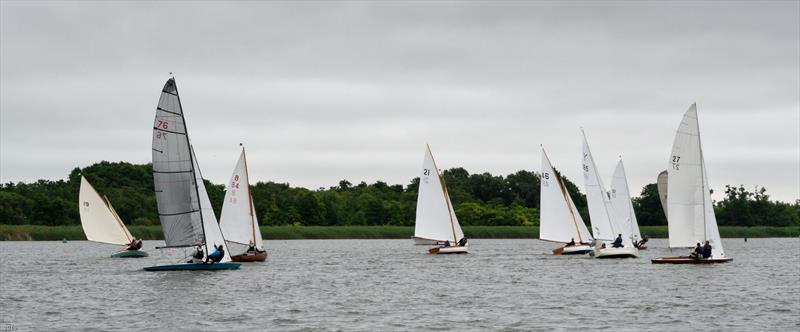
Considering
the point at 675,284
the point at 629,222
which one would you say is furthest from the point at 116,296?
the point at 629,222

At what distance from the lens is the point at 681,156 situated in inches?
2124


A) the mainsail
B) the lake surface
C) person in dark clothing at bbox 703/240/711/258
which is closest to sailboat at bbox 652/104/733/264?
person in dark clothing at bbox 703/240/711/258

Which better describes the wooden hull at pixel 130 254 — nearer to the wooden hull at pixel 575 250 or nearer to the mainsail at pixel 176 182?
the mainsail at pixel 176 182

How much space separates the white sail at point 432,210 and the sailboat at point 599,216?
971 centimetres

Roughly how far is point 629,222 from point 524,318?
46149 mm

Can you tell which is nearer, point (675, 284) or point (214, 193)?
point (675, 284)

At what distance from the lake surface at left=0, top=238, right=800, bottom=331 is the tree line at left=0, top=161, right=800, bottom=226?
49.4 m

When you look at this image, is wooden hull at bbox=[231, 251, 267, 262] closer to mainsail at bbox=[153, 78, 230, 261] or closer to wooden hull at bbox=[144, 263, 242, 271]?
mainsail at bbox=[153, 78, 230, 261]

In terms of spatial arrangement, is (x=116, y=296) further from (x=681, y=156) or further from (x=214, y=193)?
(x=214, y=193)

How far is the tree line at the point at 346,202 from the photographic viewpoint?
10800 cm

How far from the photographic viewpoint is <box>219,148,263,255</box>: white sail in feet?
205

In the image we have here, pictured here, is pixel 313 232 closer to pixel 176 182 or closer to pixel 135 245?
pixel 135 245

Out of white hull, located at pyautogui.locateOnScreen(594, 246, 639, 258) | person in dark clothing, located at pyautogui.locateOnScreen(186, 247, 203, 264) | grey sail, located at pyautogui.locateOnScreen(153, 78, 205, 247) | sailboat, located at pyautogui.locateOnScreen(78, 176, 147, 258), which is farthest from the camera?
sailboat, located at pyautogui.locateOnScreen(78, 176, 147, 258)

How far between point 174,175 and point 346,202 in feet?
275
